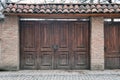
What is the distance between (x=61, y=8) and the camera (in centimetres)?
1127

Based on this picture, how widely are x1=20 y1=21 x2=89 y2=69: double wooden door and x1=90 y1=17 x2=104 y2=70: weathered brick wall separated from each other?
17.0 inches

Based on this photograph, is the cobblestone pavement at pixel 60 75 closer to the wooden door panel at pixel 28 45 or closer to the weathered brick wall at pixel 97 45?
the weathered brick wall at pixel 97 45

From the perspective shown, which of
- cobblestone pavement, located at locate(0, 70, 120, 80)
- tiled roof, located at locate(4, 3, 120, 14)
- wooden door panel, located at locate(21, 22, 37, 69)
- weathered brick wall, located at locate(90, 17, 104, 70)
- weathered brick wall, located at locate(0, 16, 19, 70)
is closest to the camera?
cobblestone pavement, located at locate(0, 70, 120, 80)

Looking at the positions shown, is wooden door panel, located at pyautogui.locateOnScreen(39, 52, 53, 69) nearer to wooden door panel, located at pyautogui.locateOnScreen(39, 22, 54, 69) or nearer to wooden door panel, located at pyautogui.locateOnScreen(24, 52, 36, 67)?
wooden door panel, located at pyautogui.locateOnScreen(39, 22, 54, 69)

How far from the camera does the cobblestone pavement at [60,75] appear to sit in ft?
32.7

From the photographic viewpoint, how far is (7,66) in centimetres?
1157

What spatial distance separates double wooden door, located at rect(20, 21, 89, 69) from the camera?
1205 cm

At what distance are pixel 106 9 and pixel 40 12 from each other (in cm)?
325

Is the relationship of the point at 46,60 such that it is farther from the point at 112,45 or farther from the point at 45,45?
the point at 112,45

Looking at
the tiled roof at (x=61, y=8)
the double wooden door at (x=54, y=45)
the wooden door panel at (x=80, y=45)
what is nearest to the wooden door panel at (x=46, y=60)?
the double wooden door at (x=54, y=45)

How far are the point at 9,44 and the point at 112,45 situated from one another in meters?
5.44

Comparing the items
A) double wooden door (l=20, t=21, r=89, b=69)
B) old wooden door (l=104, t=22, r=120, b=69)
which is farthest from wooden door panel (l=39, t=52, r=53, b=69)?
old wooden door (l=104, t=22, r=120, b=69)

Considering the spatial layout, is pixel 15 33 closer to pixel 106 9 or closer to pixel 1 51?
pixel 1 51

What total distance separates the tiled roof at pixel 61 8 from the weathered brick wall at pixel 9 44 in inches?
30.2
